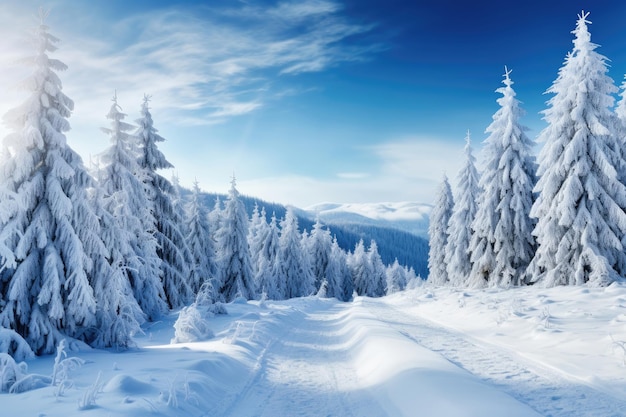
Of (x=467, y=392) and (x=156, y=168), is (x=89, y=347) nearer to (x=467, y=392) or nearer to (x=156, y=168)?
(x=467, y=392)

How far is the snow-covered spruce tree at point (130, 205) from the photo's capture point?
18.2 metres

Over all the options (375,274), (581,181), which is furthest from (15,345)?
(375,274)

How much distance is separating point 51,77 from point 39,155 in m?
2.16

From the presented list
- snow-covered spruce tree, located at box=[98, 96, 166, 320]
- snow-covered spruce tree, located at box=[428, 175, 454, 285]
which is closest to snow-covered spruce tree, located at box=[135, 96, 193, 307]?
snow-covered spruce tree, located at box=[98, 96, 166, 320]

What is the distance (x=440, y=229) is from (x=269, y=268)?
63.2 ft

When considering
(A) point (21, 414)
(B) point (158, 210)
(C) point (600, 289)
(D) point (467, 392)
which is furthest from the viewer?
(B) point (158, 210)

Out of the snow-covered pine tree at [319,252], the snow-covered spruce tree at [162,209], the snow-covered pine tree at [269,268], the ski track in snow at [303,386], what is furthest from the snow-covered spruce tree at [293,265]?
the ski track in snow at [303,386]

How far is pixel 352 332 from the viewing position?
534 inches

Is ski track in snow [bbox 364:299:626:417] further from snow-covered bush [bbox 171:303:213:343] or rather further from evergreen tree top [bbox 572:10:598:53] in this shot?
evergreen tree top [bbox 572:10:598:53]

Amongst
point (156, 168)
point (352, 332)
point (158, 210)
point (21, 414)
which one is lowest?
point (352, 332)

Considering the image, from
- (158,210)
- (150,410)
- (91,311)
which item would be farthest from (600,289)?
(158,210)

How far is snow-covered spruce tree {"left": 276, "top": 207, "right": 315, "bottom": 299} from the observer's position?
47375 mm

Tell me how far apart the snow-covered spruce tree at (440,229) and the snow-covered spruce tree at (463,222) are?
23.0 feet

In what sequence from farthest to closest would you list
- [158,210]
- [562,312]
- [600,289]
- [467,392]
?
[158,210]
[600,289]
[562,312]
[467,392]
